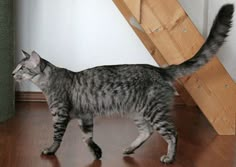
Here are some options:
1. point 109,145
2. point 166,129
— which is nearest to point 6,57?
point 109,145

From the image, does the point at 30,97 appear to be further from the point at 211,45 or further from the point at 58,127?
the point at 211,45

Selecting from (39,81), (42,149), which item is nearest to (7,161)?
(42,149)

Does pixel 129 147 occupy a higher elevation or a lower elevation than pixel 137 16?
lower

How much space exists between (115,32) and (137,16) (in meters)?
1.02

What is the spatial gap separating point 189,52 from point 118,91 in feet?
1.86

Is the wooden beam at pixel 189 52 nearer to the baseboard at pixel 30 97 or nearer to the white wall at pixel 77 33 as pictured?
the white wall at pixel 77 33

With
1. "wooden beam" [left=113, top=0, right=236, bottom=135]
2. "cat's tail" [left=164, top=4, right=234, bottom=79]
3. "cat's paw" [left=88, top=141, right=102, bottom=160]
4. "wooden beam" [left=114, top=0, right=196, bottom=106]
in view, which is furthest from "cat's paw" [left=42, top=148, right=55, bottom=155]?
"wooden beam" [left=114, top=0, right=196, bottom=106]

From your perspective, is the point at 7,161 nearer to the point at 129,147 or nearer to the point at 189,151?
the point at 129,147

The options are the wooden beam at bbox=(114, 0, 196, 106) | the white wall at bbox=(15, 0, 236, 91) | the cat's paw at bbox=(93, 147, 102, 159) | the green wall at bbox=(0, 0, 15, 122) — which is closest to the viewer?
the cat's paw at bbox=(93, 147, 102, 159)

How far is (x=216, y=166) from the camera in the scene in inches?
89.8

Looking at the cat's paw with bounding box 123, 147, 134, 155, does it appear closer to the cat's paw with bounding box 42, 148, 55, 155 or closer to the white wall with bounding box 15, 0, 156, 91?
the cat's paw with bounding box 42, 148, 55, 155

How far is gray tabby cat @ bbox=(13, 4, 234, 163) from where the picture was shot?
2336 mm

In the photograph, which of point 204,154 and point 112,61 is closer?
point 204,154

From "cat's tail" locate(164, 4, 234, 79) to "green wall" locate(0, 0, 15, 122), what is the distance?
1.09 meters
